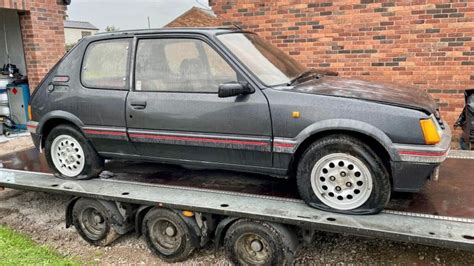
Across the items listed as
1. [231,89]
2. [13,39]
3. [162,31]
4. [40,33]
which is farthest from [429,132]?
[13,39]

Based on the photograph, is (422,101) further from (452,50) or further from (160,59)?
(452,50)

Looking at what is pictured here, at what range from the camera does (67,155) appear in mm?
4480

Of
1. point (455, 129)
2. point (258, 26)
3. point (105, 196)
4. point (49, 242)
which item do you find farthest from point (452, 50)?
point (49, 242)

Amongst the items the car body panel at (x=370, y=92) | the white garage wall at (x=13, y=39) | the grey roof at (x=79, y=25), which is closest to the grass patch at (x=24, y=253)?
the car body panel at (x=370, y=92)

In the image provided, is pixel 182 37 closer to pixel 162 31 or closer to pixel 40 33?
pixel 162 31

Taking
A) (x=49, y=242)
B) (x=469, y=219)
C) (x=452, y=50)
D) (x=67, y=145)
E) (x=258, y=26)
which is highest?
(x=258, y=26)

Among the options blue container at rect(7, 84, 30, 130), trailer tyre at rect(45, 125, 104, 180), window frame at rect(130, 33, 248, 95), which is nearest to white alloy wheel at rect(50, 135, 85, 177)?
trailer tyre at rect(45, 125, 104, 180)

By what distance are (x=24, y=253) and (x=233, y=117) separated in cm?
244

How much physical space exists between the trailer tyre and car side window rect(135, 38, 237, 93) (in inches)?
38.5

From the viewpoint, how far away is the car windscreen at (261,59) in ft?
12.0

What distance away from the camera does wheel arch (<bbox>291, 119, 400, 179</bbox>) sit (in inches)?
122

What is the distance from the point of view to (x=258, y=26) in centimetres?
723

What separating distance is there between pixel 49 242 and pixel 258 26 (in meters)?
4.92

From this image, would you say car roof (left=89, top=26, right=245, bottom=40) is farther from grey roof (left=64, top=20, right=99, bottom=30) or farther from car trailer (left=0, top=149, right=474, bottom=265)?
grey roof (left=64, top=20, right=99, bottom=30)
